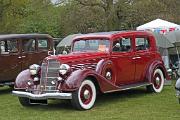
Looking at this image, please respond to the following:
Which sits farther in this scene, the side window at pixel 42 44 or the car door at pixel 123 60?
the side window at pixel 42 44

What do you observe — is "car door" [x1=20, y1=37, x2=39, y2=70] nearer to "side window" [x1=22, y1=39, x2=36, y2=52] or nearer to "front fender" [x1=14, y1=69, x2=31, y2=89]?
"side window" [x1=22, y1=39, x2=36, y2=52]

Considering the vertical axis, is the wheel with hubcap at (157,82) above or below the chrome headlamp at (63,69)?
below

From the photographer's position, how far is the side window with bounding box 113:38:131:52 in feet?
35.6

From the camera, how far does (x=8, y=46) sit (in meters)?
12.9

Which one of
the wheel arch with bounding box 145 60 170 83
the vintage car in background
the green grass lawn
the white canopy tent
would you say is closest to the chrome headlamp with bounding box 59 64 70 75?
the green grass lawn

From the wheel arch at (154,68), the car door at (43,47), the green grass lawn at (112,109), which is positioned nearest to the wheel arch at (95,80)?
the green grass lawn at (112,109)

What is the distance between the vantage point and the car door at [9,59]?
41.5 ft

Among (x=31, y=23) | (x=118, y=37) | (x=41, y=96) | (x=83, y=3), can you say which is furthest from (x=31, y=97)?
(x=31, y=23)

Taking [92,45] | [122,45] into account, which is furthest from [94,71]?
[122,45]

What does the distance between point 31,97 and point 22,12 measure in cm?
2441

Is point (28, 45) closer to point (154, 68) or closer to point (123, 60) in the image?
point (123, 60)

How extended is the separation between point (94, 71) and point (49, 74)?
1002mm

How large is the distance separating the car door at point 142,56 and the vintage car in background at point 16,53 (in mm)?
3503

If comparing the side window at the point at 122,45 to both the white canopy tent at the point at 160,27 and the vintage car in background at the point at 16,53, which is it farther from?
the white canopy tent at the point at 160,27
